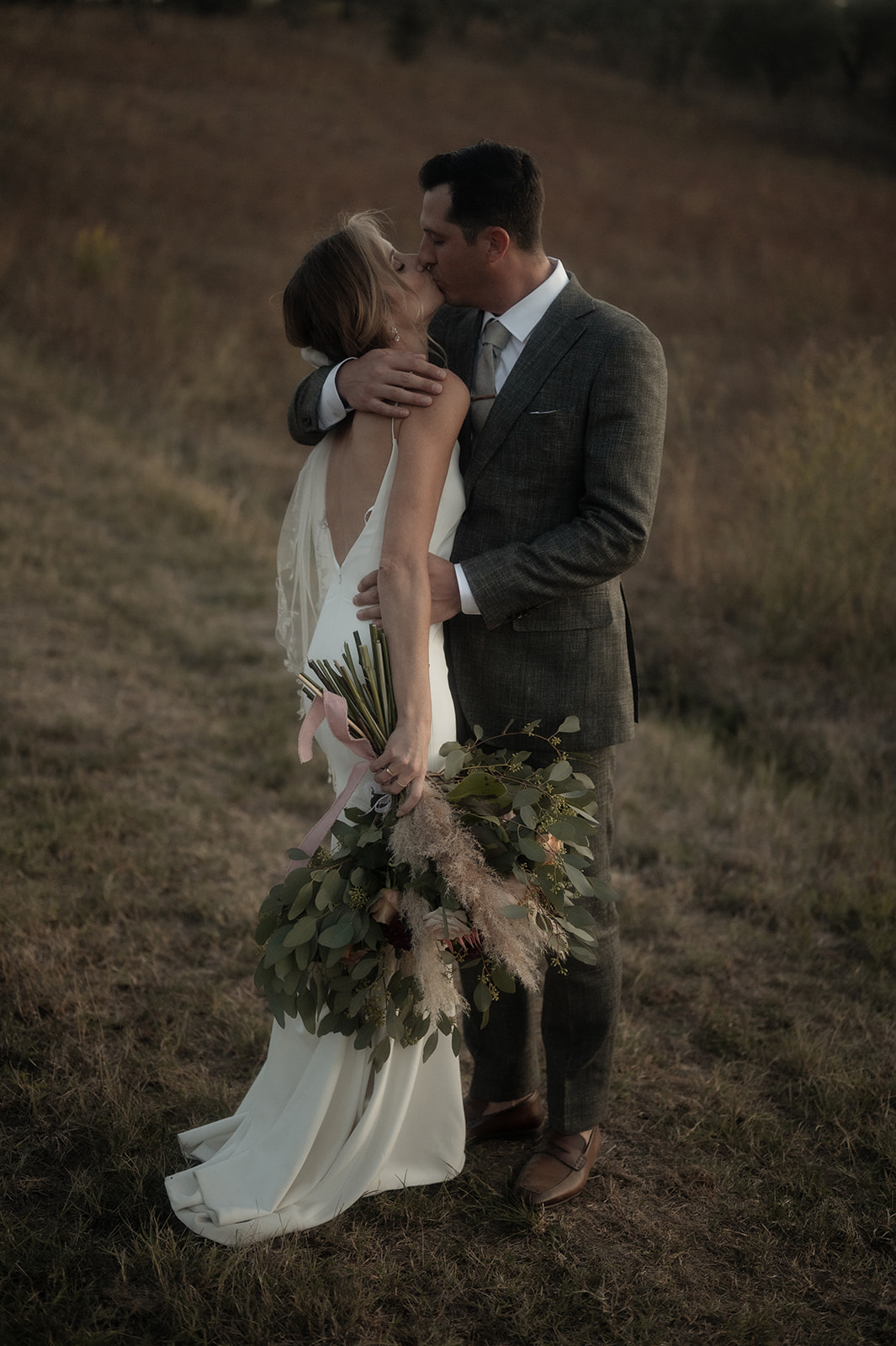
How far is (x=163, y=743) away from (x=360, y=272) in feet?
10.4

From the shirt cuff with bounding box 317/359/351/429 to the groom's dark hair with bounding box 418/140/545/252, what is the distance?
→ 0.40 meters

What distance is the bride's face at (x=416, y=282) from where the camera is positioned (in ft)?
7.25

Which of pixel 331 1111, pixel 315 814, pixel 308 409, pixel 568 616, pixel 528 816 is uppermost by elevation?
pixel 308 409

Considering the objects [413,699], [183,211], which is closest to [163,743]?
[413,699]

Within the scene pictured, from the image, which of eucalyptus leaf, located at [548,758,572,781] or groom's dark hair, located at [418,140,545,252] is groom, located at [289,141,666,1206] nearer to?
groom's dark hair, located at [418,140,545,252]

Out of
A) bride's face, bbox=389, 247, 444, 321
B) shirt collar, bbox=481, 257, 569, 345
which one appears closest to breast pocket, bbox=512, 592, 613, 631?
shirt collar, bbox=481, 257, 569, 345

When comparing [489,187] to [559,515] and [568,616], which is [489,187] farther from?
[568,616]

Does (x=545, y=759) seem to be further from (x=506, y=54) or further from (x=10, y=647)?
(x=506, y=54)

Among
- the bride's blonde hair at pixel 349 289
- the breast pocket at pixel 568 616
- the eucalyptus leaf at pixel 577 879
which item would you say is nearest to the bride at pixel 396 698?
the bride's blonde hair at pixel 349 289

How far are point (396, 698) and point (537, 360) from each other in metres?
0.79

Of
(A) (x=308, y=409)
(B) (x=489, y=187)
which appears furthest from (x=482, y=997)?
(B) (x=489, y=187)

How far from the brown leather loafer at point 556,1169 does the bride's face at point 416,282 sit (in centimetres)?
199

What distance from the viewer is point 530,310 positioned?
2240mm

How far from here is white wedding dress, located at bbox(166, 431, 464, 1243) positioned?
7.28 feet
